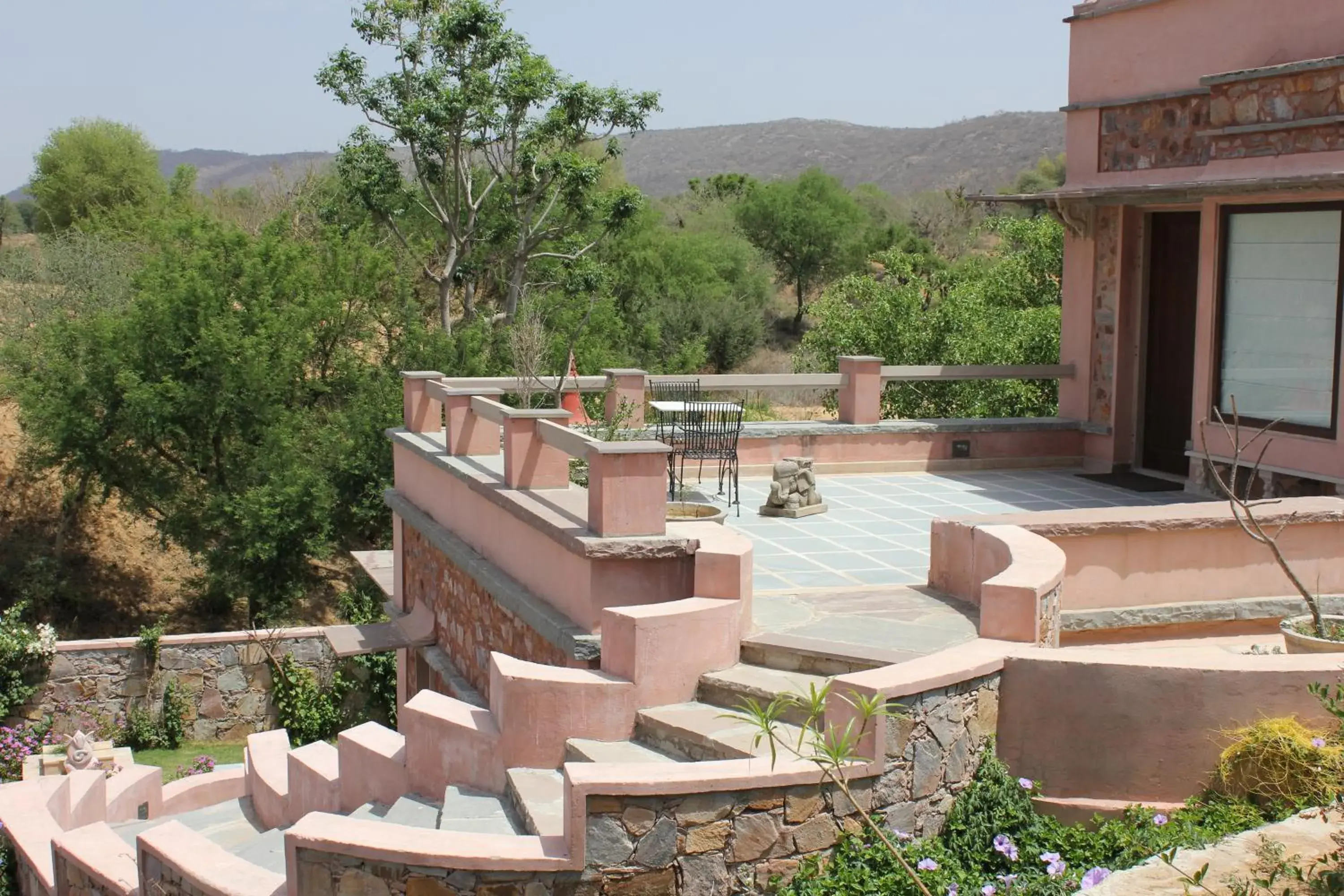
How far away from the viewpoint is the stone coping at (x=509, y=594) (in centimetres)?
777

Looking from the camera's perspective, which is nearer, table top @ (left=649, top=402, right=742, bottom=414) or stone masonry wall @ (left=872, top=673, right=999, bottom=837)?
stone masonry wall @ (left=872, top=673, right=999, bottom=837)

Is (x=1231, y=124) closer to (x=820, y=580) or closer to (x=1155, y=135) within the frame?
(x=1155, y=135)

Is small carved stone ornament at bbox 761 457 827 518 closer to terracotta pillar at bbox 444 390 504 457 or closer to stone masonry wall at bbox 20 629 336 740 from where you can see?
terracotta pillar at bbox 444 390 504 457

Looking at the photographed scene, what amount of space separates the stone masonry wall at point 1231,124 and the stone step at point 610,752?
7.53 meters

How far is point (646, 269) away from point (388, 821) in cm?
3310

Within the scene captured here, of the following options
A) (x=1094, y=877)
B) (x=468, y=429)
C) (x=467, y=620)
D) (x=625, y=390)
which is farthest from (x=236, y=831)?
(x=1094, y=877)

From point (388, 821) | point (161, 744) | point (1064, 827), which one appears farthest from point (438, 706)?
point (161, 744)

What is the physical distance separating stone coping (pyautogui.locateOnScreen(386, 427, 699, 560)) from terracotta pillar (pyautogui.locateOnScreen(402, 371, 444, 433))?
2.34 ft

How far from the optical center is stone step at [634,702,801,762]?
6.62 meters

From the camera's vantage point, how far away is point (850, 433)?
14.3 m

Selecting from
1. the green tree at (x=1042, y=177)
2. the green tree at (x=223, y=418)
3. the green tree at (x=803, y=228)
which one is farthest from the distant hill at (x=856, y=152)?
the green tree at (x=223, y=418)

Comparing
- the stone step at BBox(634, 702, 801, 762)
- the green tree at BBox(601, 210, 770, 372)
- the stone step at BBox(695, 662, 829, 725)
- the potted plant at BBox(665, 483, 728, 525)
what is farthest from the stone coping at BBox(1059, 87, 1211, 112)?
the green tree at BBox(601, 210, 770, 372)

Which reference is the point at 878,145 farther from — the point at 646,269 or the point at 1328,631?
the point at 1328,631

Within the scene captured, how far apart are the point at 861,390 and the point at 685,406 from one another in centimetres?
272
